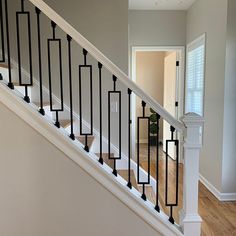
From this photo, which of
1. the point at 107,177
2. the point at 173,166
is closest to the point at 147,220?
the point at 107,177

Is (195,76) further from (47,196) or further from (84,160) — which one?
(47,196)

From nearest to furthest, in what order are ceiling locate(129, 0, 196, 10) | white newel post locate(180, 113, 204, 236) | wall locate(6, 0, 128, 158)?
white newel post locate(180, 113, 204, 236), wall locate(6, 0, 128, 158), ceiling locate(129, 0, 196, 10)

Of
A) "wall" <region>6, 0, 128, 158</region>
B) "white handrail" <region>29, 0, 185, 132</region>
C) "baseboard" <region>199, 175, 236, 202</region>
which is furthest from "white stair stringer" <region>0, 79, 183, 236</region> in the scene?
"baseboard" <region>199, 175, 236, 202</region>

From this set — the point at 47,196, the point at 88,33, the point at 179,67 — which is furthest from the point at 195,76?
the point at 47,196

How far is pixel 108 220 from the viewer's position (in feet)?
6.57

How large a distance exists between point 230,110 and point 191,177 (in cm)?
170

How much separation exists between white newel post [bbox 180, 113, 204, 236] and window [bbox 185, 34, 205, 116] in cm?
239

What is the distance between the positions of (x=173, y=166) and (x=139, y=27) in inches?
107

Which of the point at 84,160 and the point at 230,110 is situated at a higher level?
the point at 230,110

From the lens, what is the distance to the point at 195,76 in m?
4.59

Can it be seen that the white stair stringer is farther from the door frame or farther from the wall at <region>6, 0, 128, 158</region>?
the door frame

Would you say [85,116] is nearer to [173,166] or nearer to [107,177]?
[107,177]

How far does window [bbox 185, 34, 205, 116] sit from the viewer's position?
14.1 ft

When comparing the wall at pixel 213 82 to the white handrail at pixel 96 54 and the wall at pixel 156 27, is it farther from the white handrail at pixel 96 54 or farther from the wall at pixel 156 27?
the white handrail at pixel 96 54
